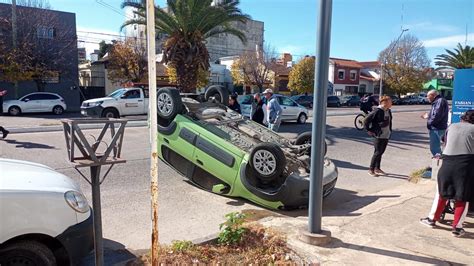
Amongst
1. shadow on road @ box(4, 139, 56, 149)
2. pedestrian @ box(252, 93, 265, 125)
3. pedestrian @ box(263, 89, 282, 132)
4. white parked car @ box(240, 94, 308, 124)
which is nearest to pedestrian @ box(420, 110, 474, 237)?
pedestrian @ box(263, 89, 282, 132)

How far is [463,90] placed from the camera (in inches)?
258

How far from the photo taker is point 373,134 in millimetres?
8430

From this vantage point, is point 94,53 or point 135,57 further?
point 94,53

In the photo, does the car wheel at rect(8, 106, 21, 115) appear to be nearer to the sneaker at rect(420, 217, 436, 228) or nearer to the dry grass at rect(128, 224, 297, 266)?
the dry grass at rect(128, 224, 297, 266)

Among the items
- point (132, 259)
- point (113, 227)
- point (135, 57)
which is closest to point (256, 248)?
point (132, 259)

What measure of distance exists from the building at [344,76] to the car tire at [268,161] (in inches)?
2202

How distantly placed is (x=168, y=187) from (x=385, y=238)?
156 inches

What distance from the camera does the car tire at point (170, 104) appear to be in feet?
21.7

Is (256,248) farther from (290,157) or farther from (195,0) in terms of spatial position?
(195,0)

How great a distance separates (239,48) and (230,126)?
73517 mm

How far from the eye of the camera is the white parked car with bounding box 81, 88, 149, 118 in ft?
62.0

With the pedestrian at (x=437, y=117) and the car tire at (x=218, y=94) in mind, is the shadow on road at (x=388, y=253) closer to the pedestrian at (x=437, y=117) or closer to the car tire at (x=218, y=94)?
the car tire at (x=218, y=94)

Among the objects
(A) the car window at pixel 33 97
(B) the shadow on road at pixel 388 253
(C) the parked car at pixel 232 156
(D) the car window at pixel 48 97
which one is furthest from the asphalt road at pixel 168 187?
(D) the car window at pixel 48 97

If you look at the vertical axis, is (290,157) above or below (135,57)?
below
